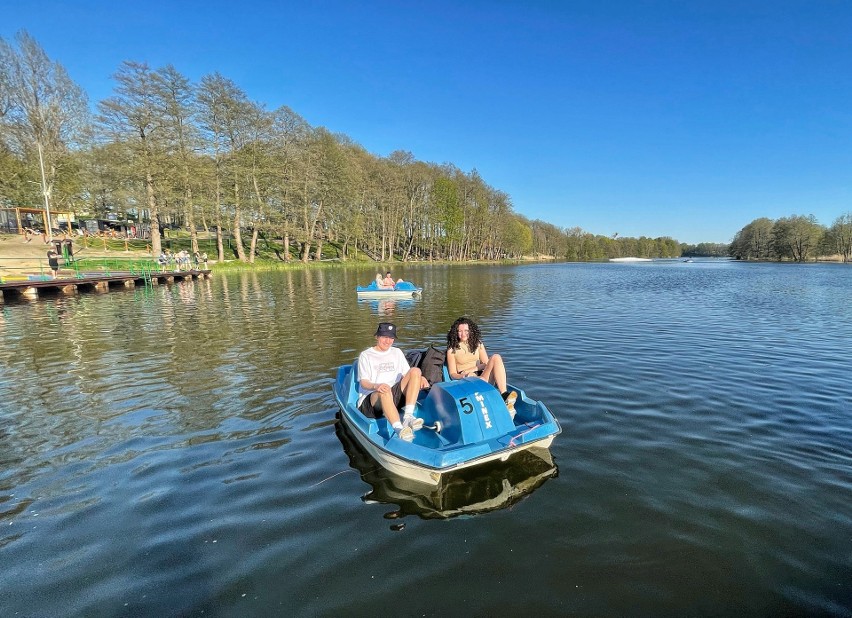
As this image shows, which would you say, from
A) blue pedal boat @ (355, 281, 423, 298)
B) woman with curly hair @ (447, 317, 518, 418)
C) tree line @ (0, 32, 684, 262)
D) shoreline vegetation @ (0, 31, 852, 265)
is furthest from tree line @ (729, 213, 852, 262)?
woman with curly hair @ (447, 317, 518, 418)

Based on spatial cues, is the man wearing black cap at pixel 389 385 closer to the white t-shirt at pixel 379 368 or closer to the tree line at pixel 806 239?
the white t-shirt at pixel 379 368

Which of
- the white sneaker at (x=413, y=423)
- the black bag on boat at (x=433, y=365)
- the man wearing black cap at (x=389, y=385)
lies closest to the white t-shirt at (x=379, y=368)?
→ the man wearing black cap at (x=389, y=385)

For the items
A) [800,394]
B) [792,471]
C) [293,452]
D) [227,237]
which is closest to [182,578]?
[293,452]

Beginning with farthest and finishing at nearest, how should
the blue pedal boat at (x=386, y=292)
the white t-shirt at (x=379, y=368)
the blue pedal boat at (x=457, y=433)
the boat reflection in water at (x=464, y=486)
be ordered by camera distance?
the blue pedal boat at (x=386, y=292), the white t-shirt at (x=379, y=368), the boat reflection in water at (x=464, y=486), the blue pedal boat at (x=457, y=433)

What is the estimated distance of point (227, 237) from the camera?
205 feet

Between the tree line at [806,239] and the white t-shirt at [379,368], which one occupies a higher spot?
the tree line at [806,239]

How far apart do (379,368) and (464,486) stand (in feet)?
7.27

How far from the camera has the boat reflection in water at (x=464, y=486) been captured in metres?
4.79

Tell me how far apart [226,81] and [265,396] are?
1791 inches

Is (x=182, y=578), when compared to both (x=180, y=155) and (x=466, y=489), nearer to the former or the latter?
(x=466, y=489)

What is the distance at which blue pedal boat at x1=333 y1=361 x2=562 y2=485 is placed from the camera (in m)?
4.69

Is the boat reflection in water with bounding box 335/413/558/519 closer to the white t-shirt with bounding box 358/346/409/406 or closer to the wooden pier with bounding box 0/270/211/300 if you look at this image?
the white t-shirt with bounding box 358/346/409/406

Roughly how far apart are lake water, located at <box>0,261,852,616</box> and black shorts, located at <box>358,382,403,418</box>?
0.63 metres

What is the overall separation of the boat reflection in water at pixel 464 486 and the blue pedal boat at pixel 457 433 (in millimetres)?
167
